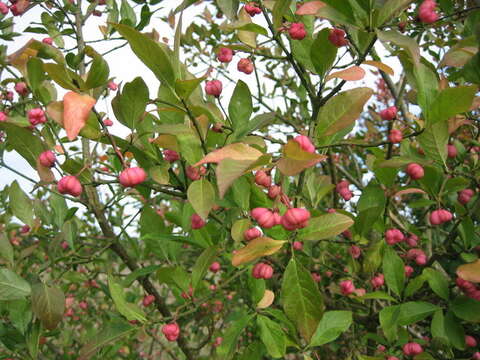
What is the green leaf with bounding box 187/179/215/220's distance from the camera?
813 mm

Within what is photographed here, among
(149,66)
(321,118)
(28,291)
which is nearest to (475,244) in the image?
(321,118)

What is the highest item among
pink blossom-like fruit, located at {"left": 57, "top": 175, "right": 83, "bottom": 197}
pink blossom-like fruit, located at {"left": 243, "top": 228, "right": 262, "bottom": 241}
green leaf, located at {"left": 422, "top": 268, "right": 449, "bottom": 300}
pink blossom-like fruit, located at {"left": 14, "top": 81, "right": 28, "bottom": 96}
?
pink blossom-like fruit, located at {"left": 14, "top": 81, "right": 28, "bottom": 96}

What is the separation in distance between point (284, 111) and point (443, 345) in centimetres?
195

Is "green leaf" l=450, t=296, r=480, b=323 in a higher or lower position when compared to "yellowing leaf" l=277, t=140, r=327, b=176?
lower

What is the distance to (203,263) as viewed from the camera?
3.54 ft

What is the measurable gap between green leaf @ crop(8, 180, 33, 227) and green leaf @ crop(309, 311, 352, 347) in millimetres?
1049

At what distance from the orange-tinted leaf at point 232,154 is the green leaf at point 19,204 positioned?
1.03 metres

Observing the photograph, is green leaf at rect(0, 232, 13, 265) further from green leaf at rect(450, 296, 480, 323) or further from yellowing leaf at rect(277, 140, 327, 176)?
green leaf at rect(450, 296, 480, 323)

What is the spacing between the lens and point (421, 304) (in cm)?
124

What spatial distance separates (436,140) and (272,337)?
2.16ft

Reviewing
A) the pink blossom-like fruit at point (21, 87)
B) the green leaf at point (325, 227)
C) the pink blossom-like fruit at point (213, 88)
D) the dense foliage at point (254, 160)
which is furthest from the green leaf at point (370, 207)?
the pink blossom-like fruit at point (21, 87)

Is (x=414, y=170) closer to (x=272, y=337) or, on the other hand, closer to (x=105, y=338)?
(x=272, y=337)

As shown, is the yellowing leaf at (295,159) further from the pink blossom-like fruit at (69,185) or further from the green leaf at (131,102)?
the pink blossom-like fruit at (69,185)

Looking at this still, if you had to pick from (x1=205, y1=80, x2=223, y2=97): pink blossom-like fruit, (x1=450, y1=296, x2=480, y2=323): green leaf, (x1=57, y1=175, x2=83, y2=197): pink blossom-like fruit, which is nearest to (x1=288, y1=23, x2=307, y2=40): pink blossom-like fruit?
(x1=205, y1=80, x2=223, y2=97): pink blossom-like fruit
